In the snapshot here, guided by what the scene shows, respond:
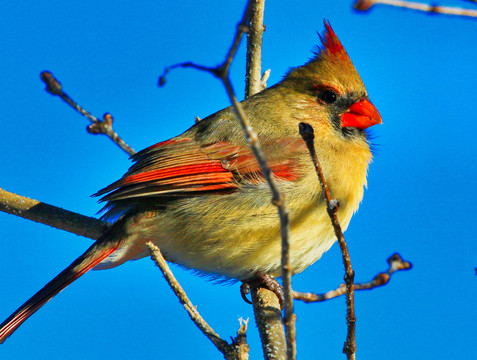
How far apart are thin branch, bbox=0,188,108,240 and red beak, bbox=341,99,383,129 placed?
4.78 ft

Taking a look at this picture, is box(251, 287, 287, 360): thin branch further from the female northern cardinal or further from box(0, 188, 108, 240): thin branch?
box(0, 188, 108, 240): thin branch

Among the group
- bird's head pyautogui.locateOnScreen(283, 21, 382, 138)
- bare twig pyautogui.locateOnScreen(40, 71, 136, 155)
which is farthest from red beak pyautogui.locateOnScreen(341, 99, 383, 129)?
bare twig pyautogui.locateOnScreen(40, 71, 136, 155)

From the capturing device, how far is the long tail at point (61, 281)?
2760 millimetres

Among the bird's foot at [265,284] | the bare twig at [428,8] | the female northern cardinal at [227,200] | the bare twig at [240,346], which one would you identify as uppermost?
the female northern cardinal at [227,200]

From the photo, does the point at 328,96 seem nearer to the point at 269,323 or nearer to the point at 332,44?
the point at 332,44

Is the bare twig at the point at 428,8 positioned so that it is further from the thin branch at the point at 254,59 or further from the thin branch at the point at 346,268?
the thin branch at the point at 254,59

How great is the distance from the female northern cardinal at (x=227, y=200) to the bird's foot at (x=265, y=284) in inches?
2.8

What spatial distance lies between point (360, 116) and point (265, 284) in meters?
1.07

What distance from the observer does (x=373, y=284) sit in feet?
5.73

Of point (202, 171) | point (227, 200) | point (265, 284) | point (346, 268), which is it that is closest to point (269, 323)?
point (265, 284)

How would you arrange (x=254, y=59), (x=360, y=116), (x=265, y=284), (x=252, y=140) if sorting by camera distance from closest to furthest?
1. (x=252, y=140)
2. (x=265, y=284)
3. (x=360, y=116)
4. (x=254, y=59)

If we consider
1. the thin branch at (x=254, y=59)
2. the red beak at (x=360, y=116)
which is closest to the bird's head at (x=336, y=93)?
the red beak at (x=360, y=116)

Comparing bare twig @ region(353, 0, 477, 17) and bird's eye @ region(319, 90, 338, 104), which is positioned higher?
bird's eye @ region(319, 90, 338, 104)

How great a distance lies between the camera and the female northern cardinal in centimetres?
275
